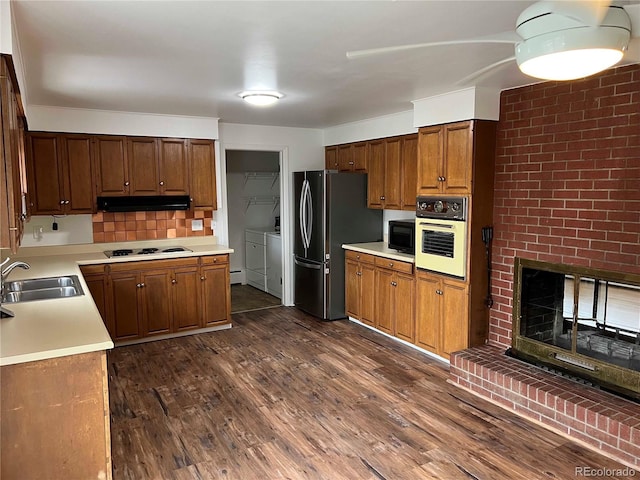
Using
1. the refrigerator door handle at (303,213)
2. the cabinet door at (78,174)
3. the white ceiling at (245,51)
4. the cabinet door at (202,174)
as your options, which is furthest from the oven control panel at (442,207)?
the cabinet door at (78,174)

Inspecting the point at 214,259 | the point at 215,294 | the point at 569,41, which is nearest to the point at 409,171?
the point at 214,259

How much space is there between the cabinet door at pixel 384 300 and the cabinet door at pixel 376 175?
0.84m

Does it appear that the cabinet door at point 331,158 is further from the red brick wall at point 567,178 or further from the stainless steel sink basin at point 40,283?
the stainless steel sink basin at point 40,283

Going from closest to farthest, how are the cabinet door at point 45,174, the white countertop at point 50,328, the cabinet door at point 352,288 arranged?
1. the white countertop at point 50,328
2. the cabinet door at point 45,174
3. the cabinet door at point 352,288

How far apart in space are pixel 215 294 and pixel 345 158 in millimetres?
2288

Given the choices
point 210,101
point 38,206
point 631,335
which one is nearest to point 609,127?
point 631,335

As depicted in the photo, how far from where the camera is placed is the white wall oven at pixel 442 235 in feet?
12.5

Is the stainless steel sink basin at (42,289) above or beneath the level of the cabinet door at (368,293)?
above

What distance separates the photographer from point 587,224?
10.3 feet

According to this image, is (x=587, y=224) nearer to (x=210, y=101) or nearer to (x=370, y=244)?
(x=370, y=244)

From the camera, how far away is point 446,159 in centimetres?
392

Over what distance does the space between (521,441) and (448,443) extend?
462 millimetres

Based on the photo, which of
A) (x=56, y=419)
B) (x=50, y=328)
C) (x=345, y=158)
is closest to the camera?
(x=56, y=419)

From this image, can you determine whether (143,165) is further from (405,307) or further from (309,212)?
(405,307)
